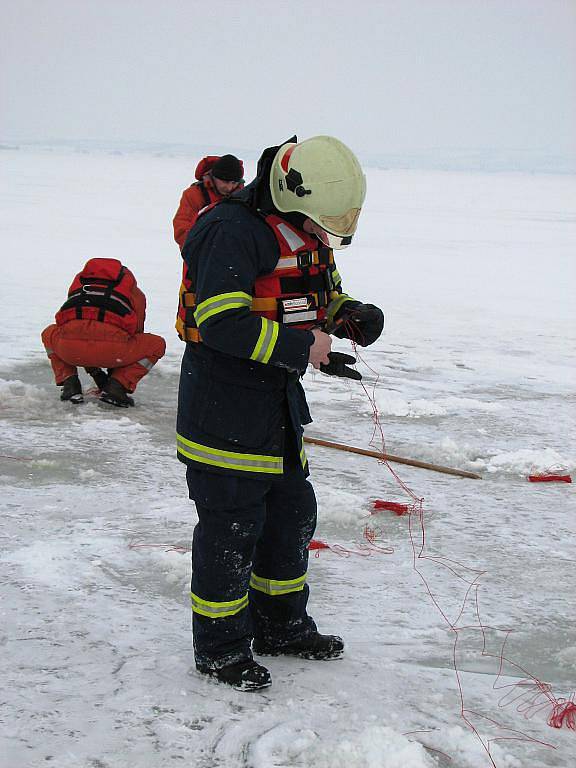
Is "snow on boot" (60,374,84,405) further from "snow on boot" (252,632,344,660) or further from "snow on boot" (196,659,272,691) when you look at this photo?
"snow on boot" (196,659,272,691)

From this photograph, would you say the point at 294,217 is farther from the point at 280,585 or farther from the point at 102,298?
the point at 102,298

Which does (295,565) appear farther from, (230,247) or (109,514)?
(109,514)

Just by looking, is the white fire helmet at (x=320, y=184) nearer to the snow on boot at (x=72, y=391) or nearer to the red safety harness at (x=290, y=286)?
the red safety harness at (x=290, y=286)

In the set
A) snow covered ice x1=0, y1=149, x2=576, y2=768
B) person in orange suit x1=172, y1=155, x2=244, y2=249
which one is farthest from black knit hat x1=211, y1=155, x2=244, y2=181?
snow covered ice x1=0, y1=149, x2=576, y2=768

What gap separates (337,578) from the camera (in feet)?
11.9

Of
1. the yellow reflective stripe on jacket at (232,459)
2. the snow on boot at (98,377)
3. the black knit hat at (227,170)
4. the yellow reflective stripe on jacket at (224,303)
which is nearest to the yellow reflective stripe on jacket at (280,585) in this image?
the yellow reflective stripe on jacket at (232,459)

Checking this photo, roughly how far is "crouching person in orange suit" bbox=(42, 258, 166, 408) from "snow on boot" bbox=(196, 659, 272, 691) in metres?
3.33

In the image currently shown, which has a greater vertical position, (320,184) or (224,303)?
(320,184)

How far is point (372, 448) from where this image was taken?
209 inches

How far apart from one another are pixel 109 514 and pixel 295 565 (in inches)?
56.7

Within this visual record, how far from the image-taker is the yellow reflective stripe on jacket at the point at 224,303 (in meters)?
2.52

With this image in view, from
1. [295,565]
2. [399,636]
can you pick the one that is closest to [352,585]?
[399,636]

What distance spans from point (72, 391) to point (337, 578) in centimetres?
285

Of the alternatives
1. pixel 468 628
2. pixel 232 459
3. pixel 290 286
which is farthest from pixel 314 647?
pixel 290 286
